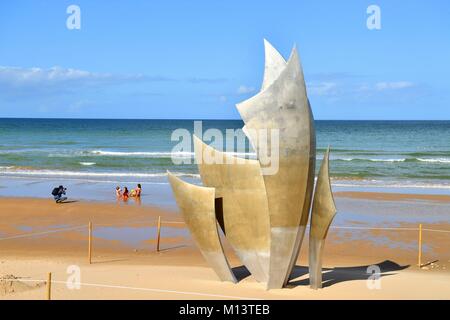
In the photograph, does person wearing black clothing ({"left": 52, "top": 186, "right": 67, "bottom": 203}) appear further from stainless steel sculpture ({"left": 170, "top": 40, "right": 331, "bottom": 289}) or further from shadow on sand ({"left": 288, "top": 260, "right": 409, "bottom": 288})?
stainless steel sculpture ({"left": 170, "top": 40, "right": 331, "bottom": 289})

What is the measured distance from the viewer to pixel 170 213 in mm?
24062

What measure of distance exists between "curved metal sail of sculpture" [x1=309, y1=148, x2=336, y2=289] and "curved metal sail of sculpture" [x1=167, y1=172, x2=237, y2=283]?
175 centimetres

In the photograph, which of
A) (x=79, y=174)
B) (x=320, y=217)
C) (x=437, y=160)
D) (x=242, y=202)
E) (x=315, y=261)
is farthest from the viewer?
(x=437, y=160)

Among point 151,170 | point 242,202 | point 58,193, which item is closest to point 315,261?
point 242,202

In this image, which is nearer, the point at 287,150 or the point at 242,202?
the point at 287,150

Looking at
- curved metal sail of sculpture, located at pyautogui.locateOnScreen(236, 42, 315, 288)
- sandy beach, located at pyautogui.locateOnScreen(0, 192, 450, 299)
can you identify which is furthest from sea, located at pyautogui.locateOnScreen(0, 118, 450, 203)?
curved metal sail of sculpture, located at pyautogui.locateOnScreen(236, 42, 315, 288)

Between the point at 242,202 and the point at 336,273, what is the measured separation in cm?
343

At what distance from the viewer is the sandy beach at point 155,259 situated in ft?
40.7

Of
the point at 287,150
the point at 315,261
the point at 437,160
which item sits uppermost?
the point at 287,150

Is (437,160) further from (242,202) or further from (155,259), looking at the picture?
(242,202)

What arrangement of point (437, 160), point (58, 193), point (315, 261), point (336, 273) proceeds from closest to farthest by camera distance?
point (315, 261) < point (336, 273) < point (58, 193) < point (437, 160)

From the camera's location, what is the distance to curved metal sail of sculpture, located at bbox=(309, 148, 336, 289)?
12.1 metres

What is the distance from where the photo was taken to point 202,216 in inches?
499

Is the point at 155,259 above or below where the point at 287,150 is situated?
below
